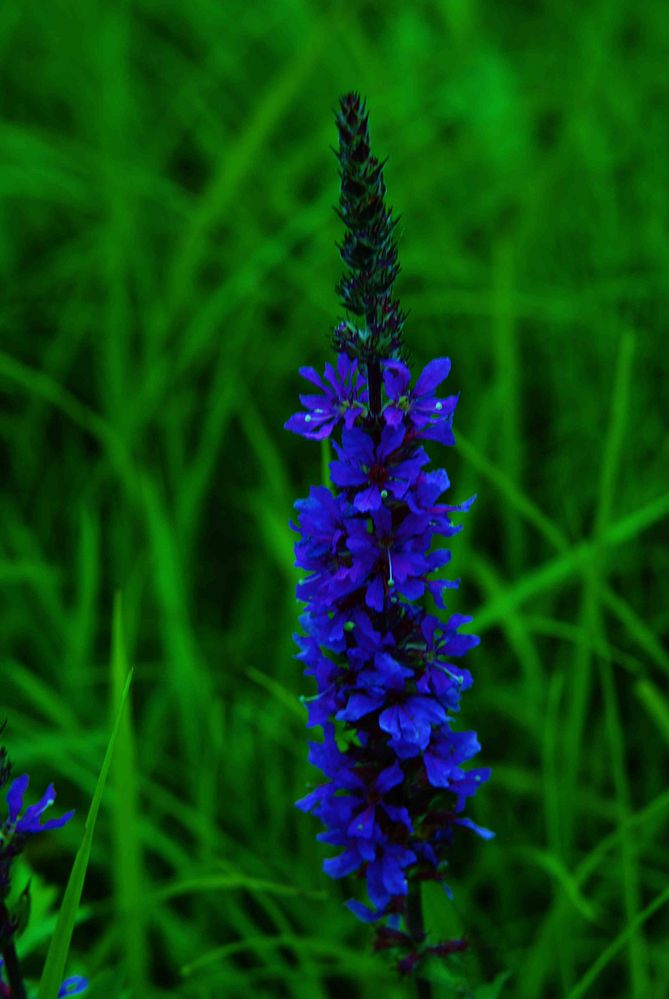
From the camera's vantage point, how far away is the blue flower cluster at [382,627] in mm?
1516

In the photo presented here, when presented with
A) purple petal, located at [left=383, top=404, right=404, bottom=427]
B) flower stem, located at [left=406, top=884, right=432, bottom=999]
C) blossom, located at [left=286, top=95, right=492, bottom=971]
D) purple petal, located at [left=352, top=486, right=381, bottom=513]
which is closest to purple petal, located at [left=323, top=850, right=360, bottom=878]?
blossom, located at [left=286, top=95, right=492, bottom=971]

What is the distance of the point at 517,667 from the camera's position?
11.2 feet

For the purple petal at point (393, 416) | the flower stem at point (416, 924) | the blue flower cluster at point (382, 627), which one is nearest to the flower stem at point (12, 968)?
the blue flower cluster at point (382, 627)

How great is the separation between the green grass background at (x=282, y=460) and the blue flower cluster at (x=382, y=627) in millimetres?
279

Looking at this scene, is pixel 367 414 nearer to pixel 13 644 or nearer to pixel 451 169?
pixel 13 644

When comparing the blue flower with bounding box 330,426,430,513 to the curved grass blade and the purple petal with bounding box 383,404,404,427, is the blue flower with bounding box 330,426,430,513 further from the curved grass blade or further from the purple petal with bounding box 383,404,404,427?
the curved grass blade

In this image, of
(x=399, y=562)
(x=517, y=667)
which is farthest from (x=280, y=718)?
(x=399, y=562)

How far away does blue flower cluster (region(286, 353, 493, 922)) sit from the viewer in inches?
59.7

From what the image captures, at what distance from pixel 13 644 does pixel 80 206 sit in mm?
1832

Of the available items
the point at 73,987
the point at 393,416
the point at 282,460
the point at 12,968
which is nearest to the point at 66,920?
the point at 12,968

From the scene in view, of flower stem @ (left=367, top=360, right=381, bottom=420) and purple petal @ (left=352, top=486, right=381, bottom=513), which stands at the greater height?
flower stem @ (left=367, top=360, right=381, bottom=420)

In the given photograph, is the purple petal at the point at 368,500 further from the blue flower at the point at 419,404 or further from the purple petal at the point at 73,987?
the purple petal at the point at 73,987

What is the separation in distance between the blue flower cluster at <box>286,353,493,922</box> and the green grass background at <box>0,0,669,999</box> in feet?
0.91

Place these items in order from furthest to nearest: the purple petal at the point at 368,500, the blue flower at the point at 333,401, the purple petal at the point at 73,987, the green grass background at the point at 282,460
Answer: the green grass background at the point at 282,460, the purple petal at the point at 73,987, the blue flower at the point at 333,401, the purple petal at the point at 368,500
